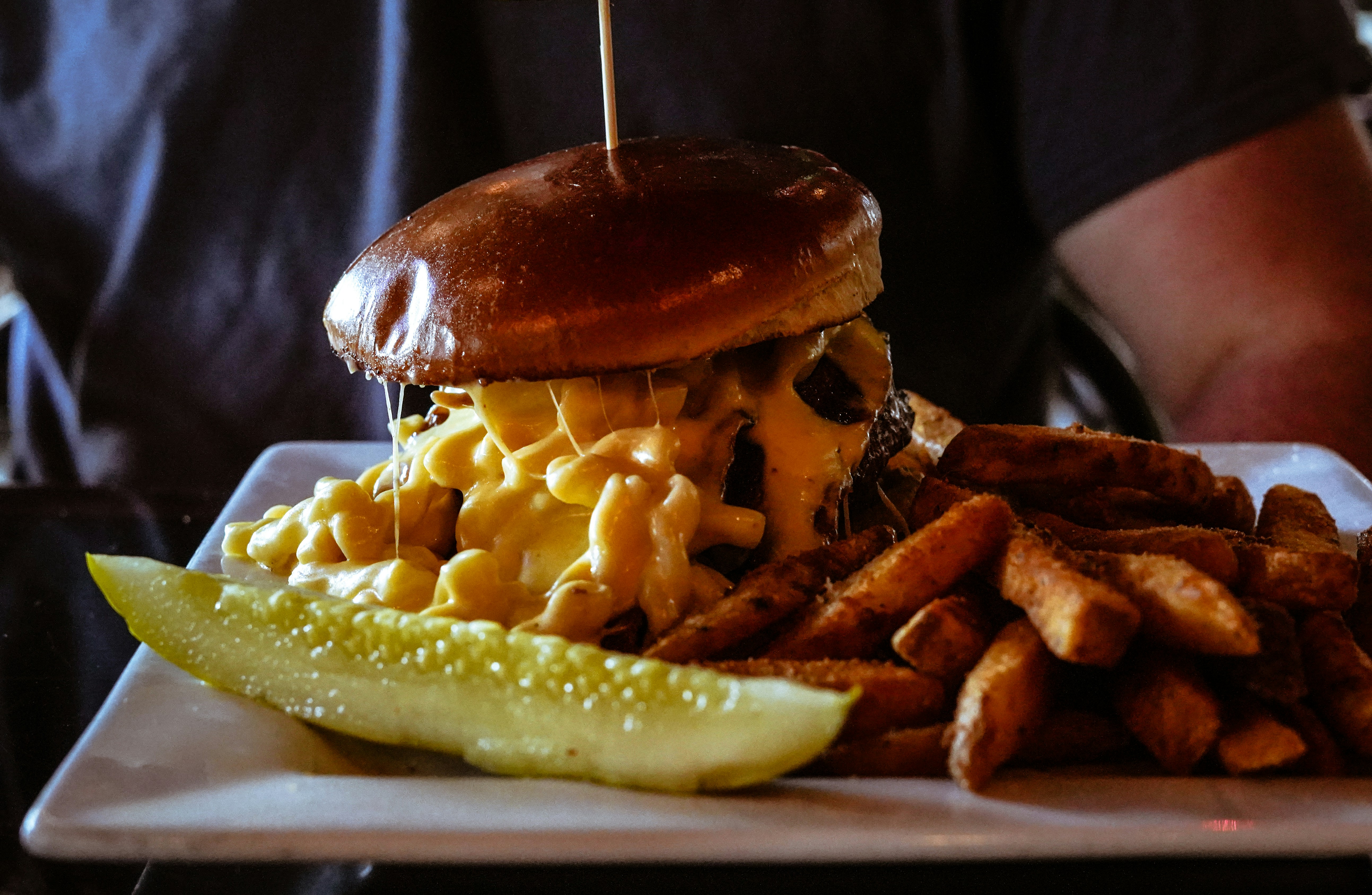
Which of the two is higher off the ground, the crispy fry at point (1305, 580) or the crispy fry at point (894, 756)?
the crispy fry at point (1305, 580)

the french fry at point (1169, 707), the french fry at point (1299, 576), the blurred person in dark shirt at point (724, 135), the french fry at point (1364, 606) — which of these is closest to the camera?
the french fry at point (1169, 707)

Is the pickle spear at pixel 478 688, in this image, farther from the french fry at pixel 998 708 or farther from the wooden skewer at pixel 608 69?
the wooden skewer at pixel 608 69

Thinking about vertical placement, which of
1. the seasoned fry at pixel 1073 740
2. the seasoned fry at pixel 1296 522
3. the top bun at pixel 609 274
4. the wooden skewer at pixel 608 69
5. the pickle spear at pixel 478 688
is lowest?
the seasoned fry at pixel 1296 522

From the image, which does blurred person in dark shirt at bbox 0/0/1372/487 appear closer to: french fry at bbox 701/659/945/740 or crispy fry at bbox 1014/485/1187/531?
crispy fry at bbox 1014/485/1187/531

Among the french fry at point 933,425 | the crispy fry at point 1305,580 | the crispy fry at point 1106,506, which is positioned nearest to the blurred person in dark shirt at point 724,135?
the french fry at point 933,425

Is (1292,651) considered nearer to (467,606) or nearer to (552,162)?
(467,606)

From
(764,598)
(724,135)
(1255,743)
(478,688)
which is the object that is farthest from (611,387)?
(724,135)

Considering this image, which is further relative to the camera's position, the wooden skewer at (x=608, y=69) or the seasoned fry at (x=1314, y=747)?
the wooden skewer at (x=608, y=69)
